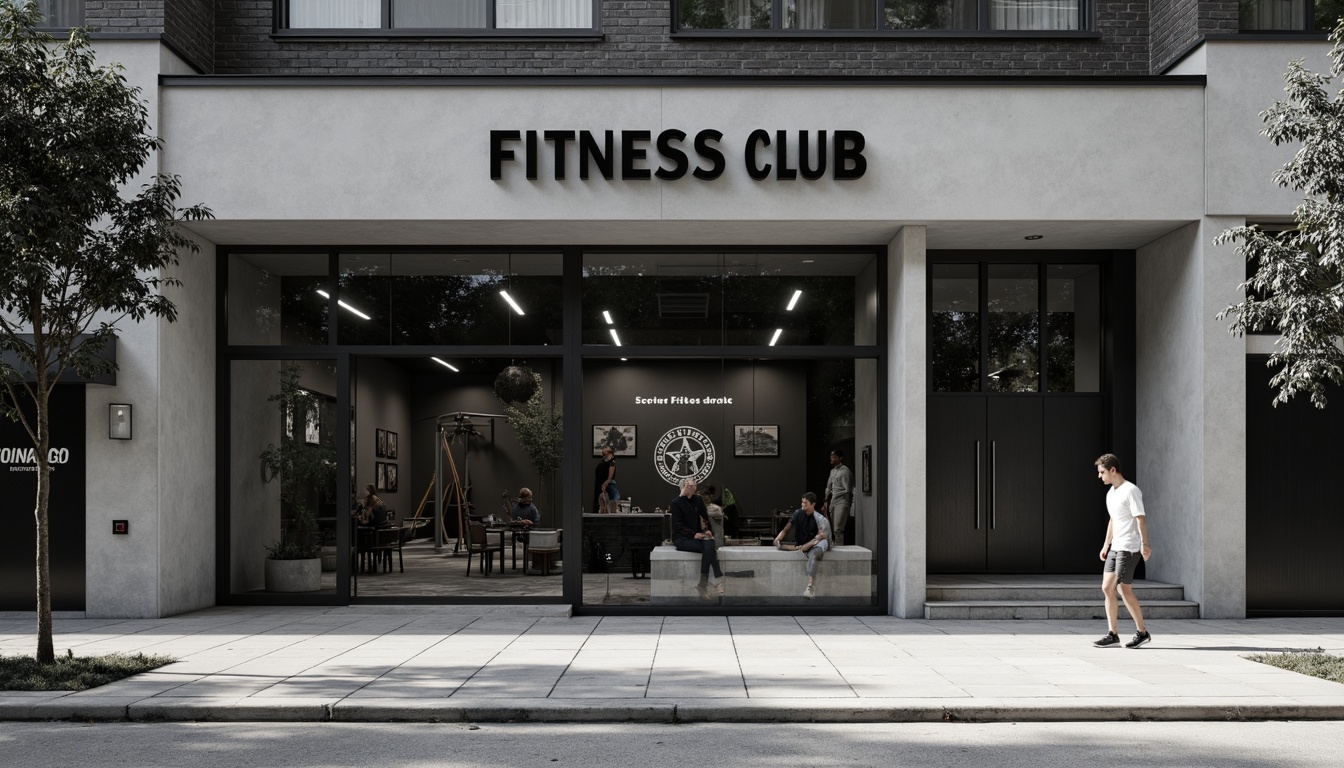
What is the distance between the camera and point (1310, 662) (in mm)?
9633

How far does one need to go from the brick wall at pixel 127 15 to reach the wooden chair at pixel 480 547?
667 centimetres

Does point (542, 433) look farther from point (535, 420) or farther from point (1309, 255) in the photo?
point (1309, 255)

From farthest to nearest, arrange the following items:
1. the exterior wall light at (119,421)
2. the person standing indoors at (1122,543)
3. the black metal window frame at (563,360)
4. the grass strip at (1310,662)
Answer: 1. the black metal window frame at (563,360)
2. the exterior wall light at (119,421)
3. the person standing indoors at (1122,543)
4. the grass strip at (1310,662)

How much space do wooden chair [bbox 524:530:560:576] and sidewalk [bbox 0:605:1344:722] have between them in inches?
33.5

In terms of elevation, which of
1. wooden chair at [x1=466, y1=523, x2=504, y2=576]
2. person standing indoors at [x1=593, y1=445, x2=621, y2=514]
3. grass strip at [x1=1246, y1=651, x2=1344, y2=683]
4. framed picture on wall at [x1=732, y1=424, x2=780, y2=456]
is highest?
framed picture on wall at [x1=732, y1=424, x2=780, y2=456]

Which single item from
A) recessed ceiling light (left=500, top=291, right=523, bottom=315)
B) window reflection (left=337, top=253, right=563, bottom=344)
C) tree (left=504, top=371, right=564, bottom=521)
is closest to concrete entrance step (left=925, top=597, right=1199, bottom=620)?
tree (left=504, top=371, right=564, bottom=521)

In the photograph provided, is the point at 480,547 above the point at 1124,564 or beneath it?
beneath

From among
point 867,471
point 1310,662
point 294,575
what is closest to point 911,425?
point 867,471

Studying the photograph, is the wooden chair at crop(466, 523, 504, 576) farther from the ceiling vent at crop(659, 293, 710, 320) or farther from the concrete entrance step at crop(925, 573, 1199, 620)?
the concrete entrance step at crop(925, 573, 1199, 620)

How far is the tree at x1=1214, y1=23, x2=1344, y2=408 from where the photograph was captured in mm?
9523

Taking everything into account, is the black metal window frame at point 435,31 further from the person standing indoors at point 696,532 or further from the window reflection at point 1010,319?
the window reflection at point 1010,319

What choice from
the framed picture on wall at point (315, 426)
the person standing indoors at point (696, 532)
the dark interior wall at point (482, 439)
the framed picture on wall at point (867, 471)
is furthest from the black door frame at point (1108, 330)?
the framed picture on wall at point (315, 426)

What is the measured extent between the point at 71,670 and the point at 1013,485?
10.7 metres

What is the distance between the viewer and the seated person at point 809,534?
13812 mm
